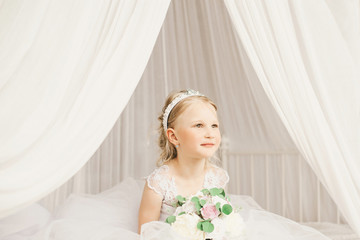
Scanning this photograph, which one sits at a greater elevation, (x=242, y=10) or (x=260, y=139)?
(x=242, y=10)

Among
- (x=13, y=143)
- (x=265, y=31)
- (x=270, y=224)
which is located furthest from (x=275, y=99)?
(x=13, y=143)

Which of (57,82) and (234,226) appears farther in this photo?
(234,226)

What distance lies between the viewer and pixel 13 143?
1006 mm

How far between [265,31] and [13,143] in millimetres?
824

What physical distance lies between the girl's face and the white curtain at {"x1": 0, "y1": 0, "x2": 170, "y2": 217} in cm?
50

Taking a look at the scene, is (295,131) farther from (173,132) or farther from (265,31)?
(173,132)

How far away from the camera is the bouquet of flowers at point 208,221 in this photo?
1288 mm

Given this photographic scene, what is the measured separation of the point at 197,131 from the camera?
1652mm

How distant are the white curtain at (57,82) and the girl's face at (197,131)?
0.50 metres

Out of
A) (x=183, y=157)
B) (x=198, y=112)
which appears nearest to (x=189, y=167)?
(x=183, y=157)

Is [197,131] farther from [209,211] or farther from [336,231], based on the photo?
[336,231]

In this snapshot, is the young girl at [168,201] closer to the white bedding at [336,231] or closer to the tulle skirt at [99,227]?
the tulle skirt at [99,227]

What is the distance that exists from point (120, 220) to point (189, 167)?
0.40m

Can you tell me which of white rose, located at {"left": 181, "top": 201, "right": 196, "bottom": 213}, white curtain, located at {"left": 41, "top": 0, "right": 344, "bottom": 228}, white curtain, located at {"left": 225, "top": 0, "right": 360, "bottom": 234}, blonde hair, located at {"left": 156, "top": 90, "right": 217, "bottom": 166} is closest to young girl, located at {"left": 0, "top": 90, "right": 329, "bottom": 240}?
blonde hair, located at {"left": 156, "top": 90, "right": 217, "bottom": 166}
